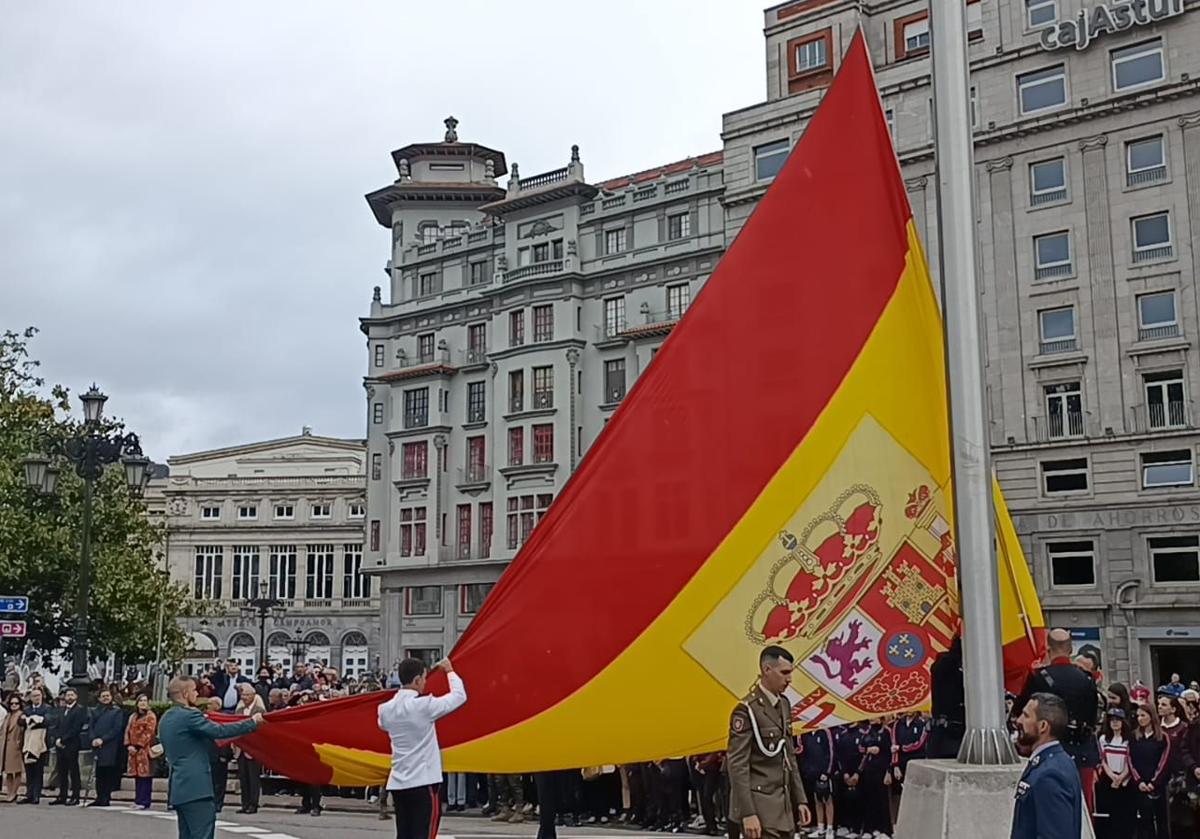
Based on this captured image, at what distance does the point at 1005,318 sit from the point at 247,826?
1208 inches

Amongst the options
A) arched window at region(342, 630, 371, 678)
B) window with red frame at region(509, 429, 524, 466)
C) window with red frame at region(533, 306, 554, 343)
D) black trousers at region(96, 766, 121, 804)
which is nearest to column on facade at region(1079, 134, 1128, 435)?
window with red frame at region(533, 306, 554, 343)

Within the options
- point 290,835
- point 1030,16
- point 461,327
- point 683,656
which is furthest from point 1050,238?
point 683,656

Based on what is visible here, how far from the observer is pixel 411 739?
905 cm

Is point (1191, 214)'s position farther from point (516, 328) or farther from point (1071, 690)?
point (1071, 690)

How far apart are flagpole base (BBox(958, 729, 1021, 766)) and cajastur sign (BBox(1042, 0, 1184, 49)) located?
36.4 m

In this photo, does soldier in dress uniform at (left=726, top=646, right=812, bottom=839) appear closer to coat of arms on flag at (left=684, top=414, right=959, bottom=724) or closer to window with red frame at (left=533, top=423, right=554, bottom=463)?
coat of arms on flag at (left=684, top=414, right=959, bottom=724)

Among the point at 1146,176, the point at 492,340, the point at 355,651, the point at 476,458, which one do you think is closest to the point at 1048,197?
the point at 1146,176

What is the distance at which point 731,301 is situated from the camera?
29.7 feet

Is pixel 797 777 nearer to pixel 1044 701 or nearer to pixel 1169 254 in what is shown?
pixel 1044 701

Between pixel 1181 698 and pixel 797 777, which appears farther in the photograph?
pixel 1181 698

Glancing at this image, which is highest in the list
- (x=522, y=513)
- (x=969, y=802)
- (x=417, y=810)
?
(x=522, y=513)

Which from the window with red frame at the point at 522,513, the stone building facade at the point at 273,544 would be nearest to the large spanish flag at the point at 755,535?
the window with red frame at the point at 522,513

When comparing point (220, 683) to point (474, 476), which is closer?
point (220, 683)

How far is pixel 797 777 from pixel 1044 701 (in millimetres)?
2986
